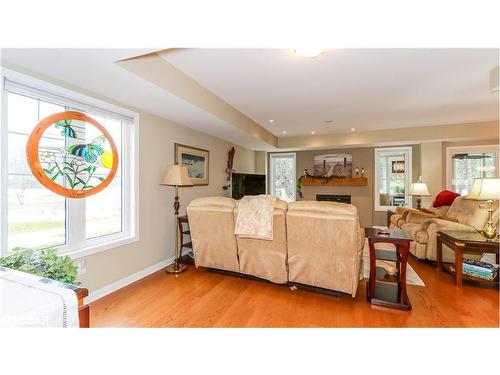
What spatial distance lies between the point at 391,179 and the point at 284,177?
285cm

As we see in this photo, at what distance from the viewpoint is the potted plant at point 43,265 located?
1229 mm

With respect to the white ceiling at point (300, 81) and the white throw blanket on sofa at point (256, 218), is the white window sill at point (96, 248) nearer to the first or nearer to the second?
the white throw blanket on sofa at point (256, 218)

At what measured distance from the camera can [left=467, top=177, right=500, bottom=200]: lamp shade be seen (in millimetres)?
2547

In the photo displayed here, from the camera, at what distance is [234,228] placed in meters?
2.71

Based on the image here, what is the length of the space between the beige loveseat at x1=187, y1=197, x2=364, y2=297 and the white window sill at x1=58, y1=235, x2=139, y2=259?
79 cm

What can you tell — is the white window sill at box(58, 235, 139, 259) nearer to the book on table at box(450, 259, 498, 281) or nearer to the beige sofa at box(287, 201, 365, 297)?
the beige sofa at box(287, 201, 365, 297)

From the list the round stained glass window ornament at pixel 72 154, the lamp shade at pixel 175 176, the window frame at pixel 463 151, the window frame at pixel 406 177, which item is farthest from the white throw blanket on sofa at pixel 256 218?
the window frame at pixel 463 151

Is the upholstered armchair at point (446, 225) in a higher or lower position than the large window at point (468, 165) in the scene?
lower

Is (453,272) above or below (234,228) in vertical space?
below

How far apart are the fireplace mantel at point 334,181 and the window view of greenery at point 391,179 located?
0.49 m

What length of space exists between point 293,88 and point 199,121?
1.48 m
